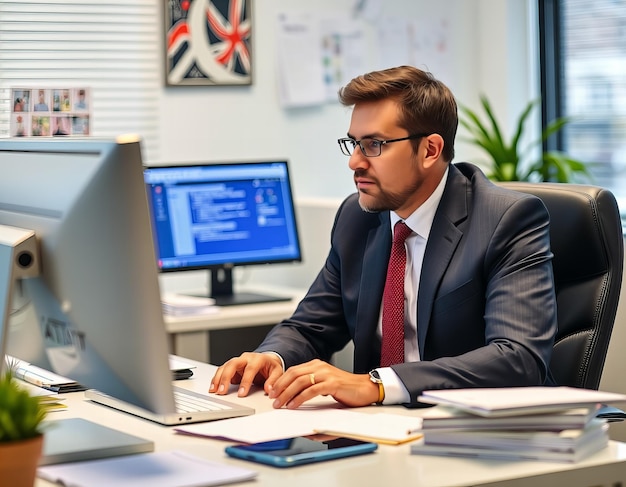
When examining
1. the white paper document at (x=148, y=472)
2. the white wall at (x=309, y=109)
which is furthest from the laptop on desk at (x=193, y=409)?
the white wall at (x=309, y=109)

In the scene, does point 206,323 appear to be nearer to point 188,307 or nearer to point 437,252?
point 188,307

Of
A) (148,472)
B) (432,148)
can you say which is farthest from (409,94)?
(148,472)

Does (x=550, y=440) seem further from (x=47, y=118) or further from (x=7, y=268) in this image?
(x=47, y=118)

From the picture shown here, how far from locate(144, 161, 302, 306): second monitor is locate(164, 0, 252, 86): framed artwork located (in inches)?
22.7

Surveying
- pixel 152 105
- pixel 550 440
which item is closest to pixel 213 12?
pixel 152 105

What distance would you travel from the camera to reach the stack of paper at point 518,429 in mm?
1467

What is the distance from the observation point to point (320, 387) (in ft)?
5.82

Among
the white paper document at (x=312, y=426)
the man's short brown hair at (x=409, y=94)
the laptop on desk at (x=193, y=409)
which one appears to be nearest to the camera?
the white paper document at (x=312, y=426)

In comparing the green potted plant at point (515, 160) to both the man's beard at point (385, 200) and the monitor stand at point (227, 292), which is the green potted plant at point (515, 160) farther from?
the man's beard at point (385, 200)

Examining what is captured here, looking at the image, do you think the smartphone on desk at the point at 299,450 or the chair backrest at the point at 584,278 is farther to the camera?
the chair backrest at the point at 584,278

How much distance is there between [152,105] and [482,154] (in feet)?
5.29

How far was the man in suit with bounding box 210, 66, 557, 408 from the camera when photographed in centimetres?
197

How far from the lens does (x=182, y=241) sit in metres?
3.60

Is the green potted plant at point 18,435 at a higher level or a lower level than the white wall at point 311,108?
lower
